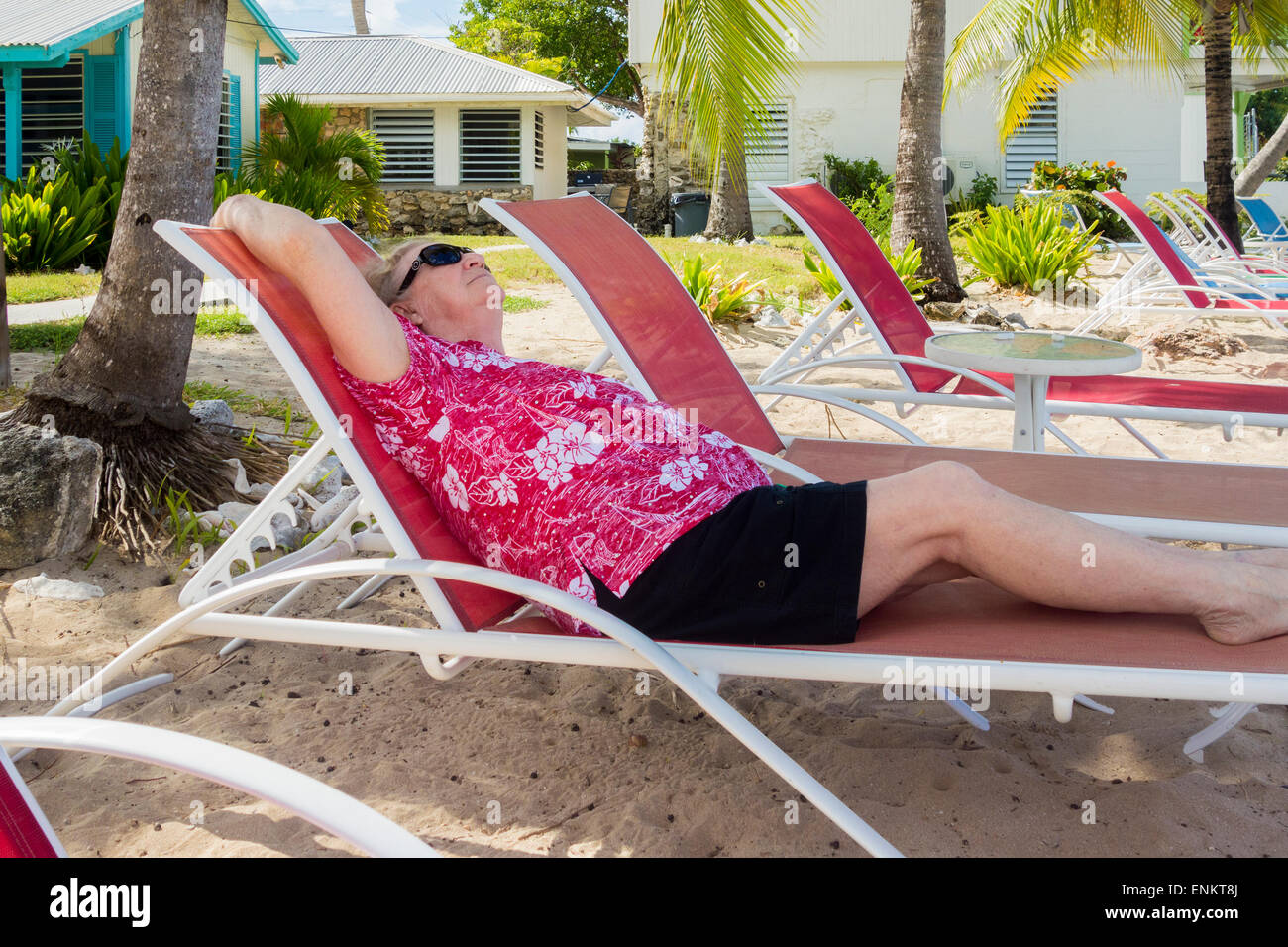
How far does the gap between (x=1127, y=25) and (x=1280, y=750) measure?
1127cm

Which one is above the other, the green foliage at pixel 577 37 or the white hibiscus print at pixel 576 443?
the green foliage at pixel 577 37

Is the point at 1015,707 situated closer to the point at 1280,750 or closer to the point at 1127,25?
the point at 1280,750

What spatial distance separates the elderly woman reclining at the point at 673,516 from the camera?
1957 millimetres

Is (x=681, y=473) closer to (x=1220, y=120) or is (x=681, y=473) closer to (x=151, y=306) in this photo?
(x=151, y=306)

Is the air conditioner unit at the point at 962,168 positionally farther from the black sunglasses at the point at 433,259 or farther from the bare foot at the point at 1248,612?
the bare foot at the point at 1248,612

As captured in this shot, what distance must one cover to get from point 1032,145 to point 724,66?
17122 millimetres

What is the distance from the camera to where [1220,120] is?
11164 mm

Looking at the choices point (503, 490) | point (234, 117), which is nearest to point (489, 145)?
point (234, 117)

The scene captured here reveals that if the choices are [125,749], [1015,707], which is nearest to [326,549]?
[125,749]

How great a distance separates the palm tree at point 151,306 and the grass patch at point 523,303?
531cm

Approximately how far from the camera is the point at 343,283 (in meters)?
2.14

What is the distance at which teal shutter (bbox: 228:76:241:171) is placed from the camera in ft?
53.2

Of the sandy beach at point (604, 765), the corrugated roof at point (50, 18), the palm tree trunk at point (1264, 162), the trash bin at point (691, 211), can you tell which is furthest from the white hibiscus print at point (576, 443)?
the trash bin at point (691, 211)

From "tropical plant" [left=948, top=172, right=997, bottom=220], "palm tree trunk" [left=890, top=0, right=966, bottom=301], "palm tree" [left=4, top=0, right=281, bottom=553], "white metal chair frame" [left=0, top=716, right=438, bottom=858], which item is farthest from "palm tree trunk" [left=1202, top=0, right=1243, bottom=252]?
"white metal chair frame" [left=0, top=716, right=438, bottom=858]
